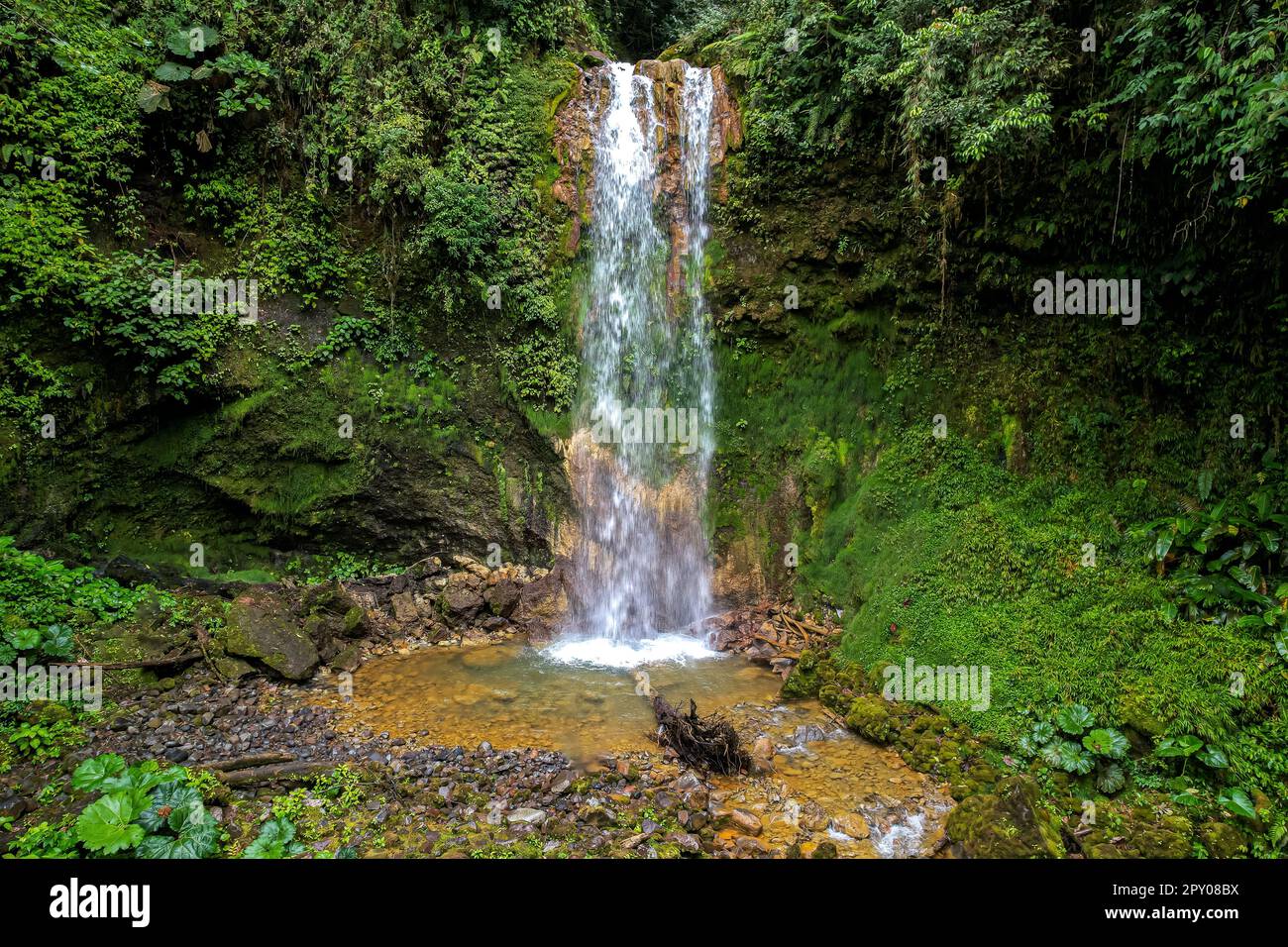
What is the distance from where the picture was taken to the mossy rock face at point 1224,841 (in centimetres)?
425

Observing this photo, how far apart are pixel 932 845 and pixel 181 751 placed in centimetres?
660

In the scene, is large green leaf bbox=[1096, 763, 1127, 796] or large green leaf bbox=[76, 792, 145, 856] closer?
large green leaf bbox=[76, 792, 145, 856]

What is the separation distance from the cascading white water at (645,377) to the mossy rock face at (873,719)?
3548 millimetres

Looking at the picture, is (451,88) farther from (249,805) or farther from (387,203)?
(249,805)

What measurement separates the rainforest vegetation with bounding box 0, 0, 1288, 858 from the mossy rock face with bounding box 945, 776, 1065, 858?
49mm

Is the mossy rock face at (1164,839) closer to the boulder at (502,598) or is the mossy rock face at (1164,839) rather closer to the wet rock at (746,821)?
the wet rock at (746,821)

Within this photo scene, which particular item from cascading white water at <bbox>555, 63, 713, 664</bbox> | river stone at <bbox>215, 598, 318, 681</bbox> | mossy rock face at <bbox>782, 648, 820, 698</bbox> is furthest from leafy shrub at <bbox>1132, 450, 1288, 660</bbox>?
river stone at <bbox>215, 598, 318, 681</bbox>

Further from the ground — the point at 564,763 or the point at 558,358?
the point at 558,358

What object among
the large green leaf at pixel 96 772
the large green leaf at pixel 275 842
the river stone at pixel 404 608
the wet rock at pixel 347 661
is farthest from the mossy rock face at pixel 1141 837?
the river stone at pixel 404 608

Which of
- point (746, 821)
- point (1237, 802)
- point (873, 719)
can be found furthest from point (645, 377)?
point (1237, 802)

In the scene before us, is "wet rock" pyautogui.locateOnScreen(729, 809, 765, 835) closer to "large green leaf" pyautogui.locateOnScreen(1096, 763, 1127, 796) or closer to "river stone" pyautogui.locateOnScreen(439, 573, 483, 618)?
"large green leaf" pyautogui.locateOnScreen(1096, 763, 1127, 796)

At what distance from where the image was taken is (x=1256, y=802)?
4.44 meters

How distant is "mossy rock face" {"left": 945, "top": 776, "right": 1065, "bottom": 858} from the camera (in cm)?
424
